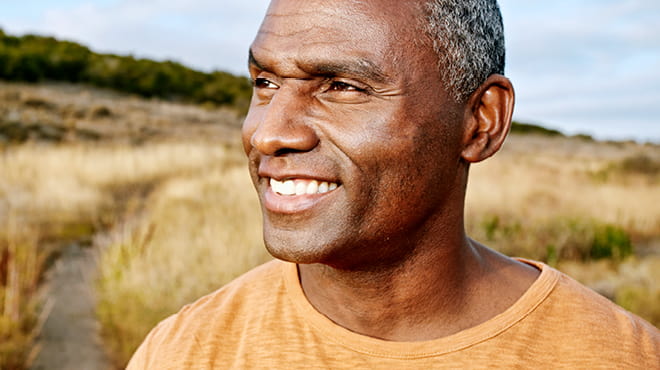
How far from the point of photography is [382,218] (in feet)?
5.46

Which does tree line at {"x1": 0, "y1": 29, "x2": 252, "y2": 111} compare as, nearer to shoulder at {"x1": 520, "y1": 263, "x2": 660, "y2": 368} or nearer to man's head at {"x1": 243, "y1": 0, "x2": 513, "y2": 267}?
man's head at {"x1": 243, "y1": 0, "x2": 513, "y2": 267}

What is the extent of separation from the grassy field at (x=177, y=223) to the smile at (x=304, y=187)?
458 centimetres

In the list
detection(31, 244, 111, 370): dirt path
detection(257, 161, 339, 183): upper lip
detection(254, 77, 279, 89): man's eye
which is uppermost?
detection(254, 77, 279, 89): man's eye

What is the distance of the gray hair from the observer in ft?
5.72

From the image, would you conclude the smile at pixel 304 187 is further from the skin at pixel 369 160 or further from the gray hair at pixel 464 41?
the gray hair at pixel 464 41

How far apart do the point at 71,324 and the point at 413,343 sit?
6248 millimetres

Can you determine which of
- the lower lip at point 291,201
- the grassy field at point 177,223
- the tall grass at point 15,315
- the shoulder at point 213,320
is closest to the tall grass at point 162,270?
the grassy field at point 177,223

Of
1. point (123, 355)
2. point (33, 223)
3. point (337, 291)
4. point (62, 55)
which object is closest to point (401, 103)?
point (337, 291)

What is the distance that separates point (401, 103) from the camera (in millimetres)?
1682

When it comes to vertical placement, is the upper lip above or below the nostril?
below

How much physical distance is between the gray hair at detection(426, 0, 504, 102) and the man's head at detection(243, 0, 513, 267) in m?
0.02

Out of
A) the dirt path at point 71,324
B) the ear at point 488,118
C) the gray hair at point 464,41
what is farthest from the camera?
the dirt path at point 71,324

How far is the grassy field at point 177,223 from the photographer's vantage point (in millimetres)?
6227

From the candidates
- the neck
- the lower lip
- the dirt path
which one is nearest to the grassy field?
the dirt path
